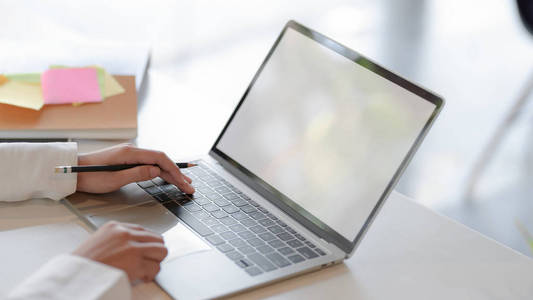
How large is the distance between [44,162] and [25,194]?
61mm

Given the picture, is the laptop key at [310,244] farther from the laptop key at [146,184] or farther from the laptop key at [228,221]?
the laptop key at [146,184]

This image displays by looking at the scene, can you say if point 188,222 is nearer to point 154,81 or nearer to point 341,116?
point 341,116

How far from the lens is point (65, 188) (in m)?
1.01

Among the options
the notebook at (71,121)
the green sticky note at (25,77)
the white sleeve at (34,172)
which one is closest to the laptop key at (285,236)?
the white sleeve at (34,172)

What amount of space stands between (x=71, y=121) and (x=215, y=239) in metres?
0.48

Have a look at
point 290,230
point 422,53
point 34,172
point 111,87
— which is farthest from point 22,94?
point 422,53

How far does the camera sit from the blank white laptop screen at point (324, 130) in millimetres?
948

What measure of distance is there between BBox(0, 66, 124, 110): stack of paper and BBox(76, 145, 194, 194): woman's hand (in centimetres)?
28

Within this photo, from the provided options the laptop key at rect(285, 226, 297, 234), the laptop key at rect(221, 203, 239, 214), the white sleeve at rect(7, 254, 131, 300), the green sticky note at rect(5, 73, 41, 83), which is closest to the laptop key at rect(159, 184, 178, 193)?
the laptop key at rect(221, 203, 239, 214)

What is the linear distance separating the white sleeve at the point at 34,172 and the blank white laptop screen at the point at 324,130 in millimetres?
278

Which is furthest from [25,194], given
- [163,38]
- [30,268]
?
[163,38]

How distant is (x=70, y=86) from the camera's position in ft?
4.50

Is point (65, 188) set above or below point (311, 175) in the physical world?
below

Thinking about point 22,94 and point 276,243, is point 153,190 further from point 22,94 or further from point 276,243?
point 22,94
